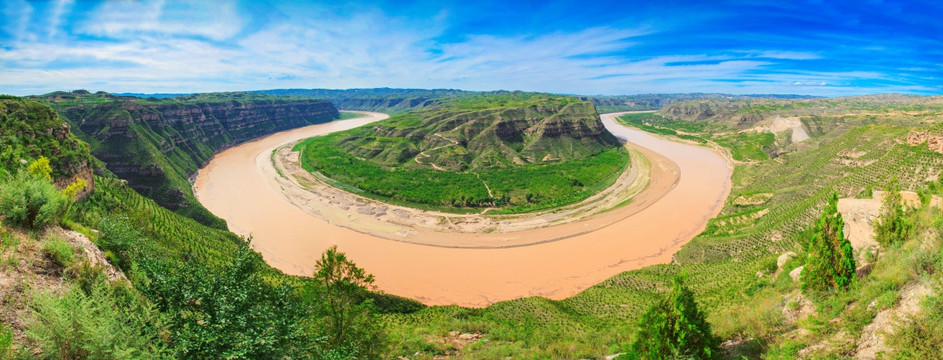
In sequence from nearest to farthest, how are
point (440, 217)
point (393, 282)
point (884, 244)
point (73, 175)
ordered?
point (884, 244) < point (73, 175) < point (393, 282) < point (440, 217)

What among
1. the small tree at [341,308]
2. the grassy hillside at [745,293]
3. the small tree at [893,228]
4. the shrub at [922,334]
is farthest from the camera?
the small tree at [893,228]

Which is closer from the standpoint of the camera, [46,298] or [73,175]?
[46,298]

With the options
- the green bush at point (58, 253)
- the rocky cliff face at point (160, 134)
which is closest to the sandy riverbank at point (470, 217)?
the rocky cliff face at point (160, 134)

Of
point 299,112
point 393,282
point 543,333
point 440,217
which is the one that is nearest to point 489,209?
point 440,217

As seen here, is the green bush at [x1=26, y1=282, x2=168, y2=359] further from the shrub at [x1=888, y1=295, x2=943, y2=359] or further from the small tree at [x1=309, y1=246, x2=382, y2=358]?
the shrub at [x1=888, y1=295, x2=943, y2=359]

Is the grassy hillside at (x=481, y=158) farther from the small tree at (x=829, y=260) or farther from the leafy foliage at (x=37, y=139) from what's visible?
the small tree at (x=829, y=260)

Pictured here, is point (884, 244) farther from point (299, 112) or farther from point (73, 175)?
point (299, 112)
